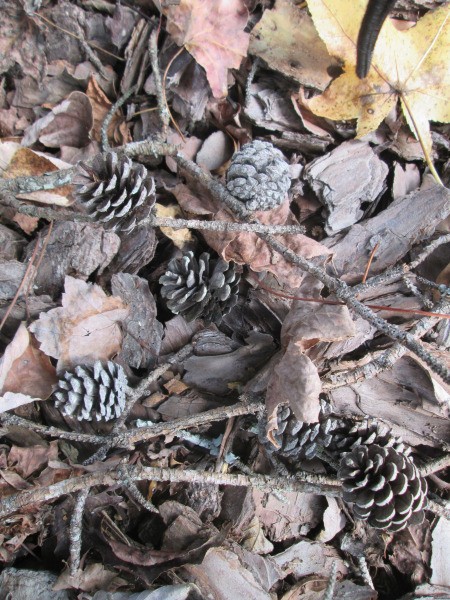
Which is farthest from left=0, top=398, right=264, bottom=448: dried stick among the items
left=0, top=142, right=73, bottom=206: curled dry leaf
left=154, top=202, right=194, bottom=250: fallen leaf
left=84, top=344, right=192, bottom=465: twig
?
left=0, top=142, right=73, bottom=206: curled dry leaf

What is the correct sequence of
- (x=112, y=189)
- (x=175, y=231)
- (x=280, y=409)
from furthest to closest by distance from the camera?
1. (x=175, y=231)
2. (x=280, y=409)
3. (x=112, y=189)

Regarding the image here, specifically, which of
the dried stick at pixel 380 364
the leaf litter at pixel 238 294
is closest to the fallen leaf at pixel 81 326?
the leaf litter at pixel 238 294

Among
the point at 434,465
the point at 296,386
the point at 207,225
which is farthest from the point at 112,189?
the point at 434,465

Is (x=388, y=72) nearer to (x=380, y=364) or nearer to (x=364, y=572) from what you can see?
(x=380, y=364)

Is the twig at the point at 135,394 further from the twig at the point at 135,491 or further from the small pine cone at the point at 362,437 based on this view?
the small pine cone at the point at 362,437

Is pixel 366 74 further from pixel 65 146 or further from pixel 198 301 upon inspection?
pixel 65 146

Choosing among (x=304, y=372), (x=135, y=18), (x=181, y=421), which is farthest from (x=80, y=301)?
(x=135, y=18)

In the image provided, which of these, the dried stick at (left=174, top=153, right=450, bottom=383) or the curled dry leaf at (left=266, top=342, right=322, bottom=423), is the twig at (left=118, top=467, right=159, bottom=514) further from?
the dried stick at (left=174, top=153, right=450, bottom=383)
